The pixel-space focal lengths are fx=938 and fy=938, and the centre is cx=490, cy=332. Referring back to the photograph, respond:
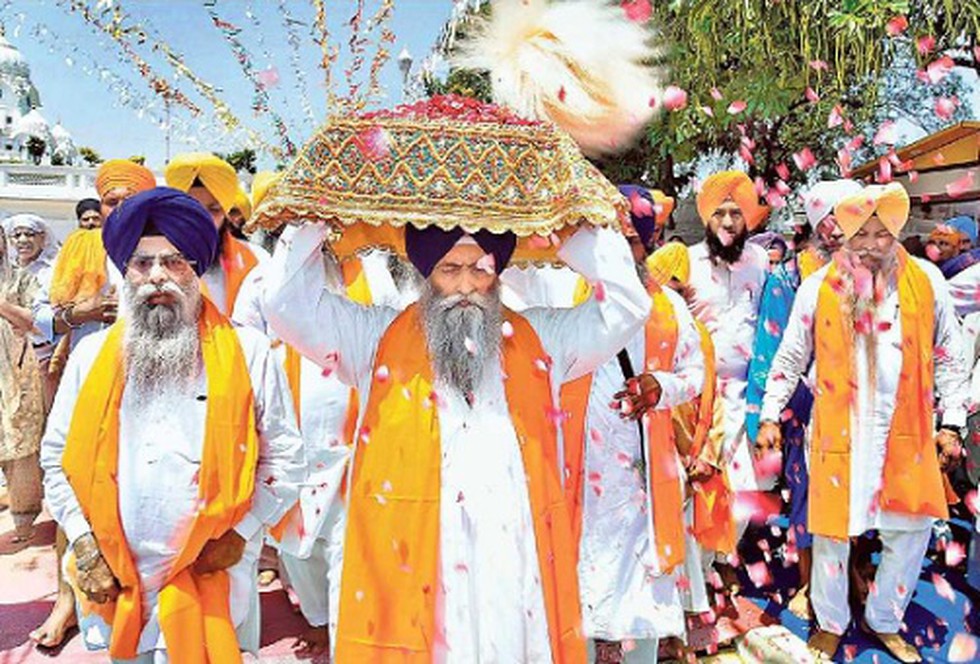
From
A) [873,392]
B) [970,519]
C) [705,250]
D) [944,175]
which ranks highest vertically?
[944,175]

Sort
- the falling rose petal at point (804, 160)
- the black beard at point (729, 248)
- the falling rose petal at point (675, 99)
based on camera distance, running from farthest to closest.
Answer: the falling rose petal at point (675, 99)
the falling rose petal at point (804, 160)
the black beard at point (729, 248)

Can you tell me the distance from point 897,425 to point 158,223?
3215 millimetres

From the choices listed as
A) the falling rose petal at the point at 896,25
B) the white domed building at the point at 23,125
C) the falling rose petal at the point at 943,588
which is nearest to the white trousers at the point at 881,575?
the falling rose petal at the point at 943,588

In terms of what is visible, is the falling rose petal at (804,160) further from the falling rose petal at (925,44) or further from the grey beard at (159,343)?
the grey beard at (159,343)

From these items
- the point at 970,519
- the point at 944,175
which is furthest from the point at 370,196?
the point at 944,175

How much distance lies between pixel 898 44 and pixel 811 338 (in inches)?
254

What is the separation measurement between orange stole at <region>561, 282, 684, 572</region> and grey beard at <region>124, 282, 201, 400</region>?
1.38 m

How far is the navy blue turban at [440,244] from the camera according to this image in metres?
2.71

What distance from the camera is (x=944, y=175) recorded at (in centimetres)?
1030

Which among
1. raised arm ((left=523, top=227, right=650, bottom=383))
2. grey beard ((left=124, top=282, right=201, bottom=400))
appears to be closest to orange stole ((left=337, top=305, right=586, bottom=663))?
raised arm ((left=523, top=227, right=650, bottom=383))

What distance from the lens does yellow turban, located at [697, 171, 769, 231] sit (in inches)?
202

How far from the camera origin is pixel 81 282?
4.59 m

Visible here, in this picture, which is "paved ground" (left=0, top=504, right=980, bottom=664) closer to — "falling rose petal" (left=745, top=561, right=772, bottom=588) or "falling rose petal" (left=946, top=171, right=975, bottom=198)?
"falling rose petal" (left=745, top=561, right=772, bottom=588)

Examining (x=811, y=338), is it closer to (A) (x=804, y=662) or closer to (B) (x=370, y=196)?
(A) (x=804, y=662)
